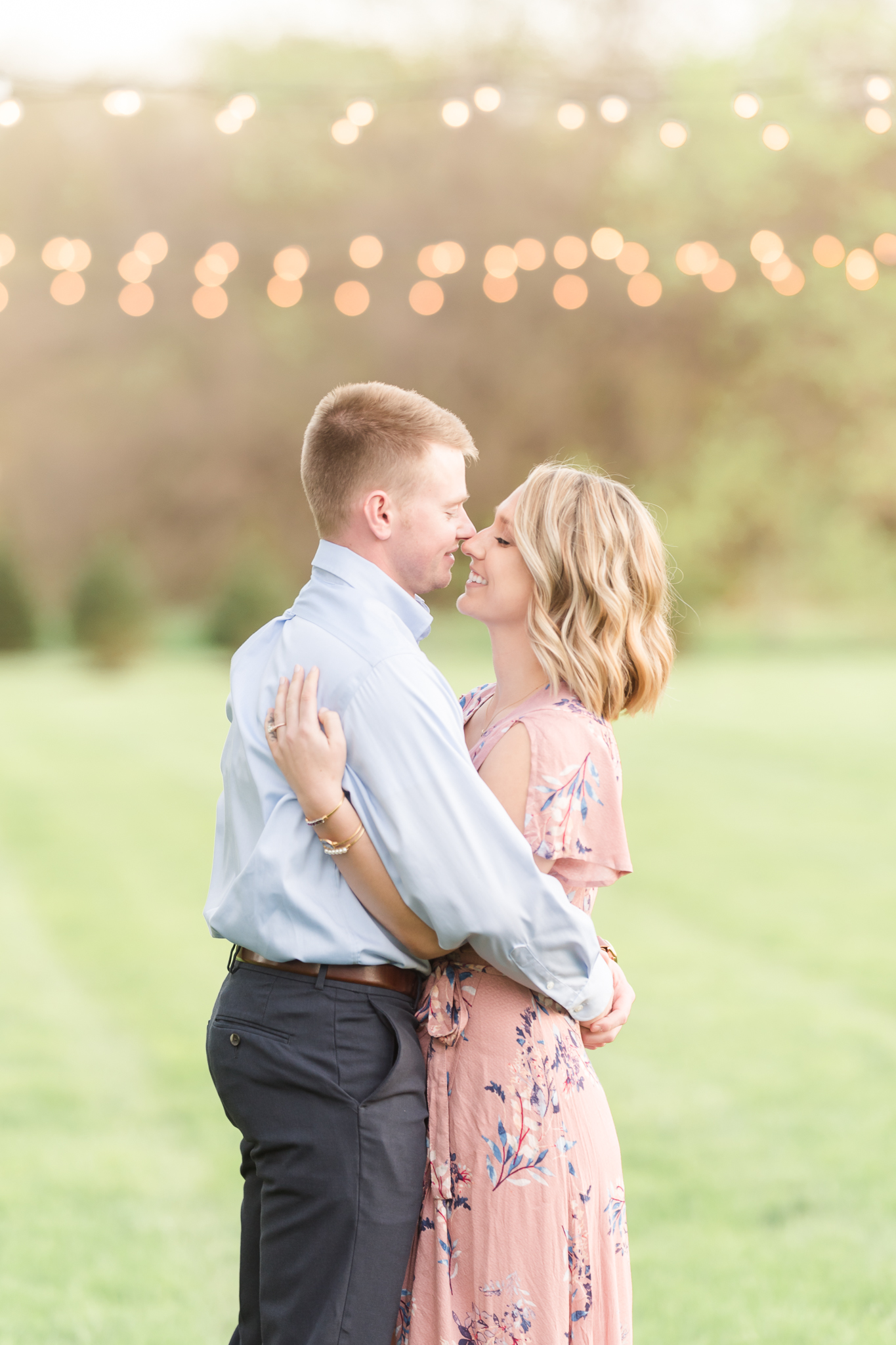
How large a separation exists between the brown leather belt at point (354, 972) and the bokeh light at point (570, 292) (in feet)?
17.7

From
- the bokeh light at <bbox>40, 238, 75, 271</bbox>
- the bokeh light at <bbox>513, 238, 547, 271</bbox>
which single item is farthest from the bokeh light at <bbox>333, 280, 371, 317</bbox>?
the bokeh light at <bbox>40, 238, 75, 271</bbox>

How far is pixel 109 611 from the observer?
15.8 m

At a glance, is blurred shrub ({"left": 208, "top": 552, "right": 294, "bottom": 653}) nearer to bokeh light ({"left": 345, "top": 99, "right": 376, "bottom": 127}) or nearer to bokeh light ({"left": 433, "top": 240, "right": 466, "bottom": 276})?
bokeh light ({"left": 433, "top": 240, "right": 466, "bottom": 276})

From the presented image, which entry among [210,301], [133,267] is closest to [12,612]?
[210,301]

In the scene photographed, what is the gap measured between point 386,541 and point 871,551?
17274 millimetres

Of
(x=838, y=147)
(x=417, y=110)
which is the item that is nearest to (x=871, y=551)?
(x=838, y=147)

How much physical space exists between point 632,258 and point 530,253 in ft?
1.63

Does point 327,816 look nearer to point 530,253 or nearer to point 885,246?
point 530,253

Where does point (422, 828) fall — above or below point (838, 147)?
below

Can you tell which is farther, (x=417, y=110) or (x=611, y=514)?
(x=417, y=110)

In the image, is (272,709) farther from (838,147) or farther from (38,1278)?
(838,147)

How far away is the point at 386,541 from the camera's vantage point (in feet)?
5.40

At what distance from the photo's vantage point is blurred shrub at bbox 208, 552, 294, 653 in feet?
48.7

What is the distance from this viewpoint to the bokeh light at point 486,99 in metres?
3.90
